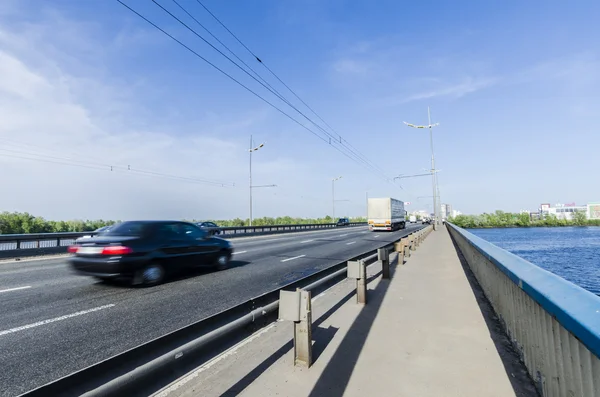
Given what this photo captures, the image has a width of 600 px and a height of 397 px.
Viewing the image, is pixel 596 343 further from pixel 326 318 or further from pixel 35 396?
pixel 326 318

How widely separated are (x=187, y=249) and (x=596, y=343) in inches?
349

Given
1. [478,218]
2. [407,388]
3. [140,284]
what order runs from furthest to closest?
1. [478,218]
2. [140,284]
3. [407,388]

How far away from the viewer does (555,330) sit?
8.62ft

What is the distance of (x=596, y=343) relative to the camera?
174 cm

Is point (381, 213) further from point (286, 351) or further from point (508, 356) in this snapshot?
point (286, 351)

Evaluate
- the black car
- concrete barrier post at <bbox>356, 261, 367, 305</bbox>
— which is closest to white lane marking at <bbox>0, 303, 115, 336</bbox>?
the black car

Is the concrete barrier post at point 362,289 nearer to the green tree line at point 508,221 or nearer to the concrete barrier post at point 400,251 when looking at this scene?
the concrete barrier post at point 400,251

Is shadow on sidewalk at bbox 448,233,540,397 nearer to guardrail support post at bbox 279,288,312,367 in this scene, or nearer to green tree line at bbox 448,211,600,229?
guardrail support post at bbox 279,288,312,367

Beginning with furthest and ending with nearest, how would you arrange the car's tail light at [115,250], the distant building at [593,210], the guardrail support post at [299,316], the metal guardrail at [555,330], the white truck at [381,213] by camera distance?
the distant building at [593,210] → the white truck at [381,213] → the car's tail light at [115,250] → the guardrail support post at [299,316] → the metal guardrail at [555,330]

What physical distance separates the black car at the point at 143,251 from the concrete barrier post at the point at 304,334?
5461mm

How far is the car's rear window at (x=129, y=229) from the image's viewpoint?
7927 millimetres

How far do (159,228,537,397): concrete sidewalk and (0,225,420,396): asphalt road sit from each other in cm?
160

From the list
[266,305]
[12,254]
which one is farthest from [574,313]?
[12,254]

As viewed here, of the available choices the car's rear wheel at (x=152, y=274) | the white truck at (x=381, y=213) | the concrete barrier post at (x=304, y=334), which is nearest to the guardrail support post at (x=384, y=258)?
the concrete barrier post at (x=304, y=334)
